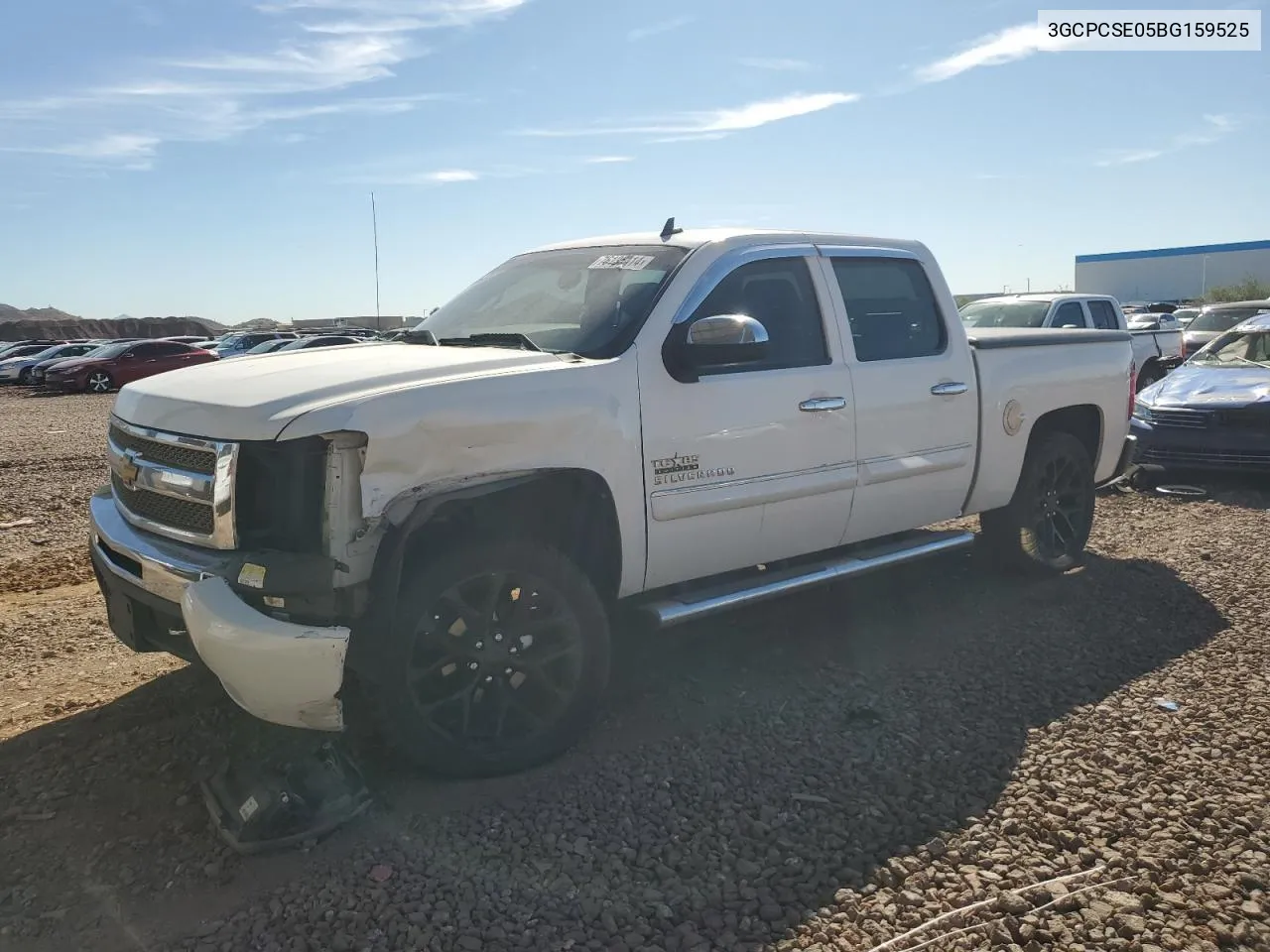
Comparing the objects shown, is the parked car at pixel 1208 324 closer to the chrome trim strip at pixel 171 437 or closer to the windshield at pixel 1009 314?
the windshield at pixel 1009 314

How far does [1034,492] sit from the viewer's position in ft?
20.3

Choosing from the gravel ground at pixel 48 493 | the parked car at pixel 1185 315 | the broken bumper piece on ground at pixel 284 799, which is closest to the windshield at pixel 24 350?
the gravel ground at pixel 48 493

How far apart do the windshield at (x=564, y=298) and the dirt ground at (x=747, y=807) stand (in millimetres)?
1595

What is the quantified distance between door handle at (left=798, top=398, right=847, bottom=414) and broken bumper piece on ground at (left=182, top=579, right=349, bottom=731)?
228cm

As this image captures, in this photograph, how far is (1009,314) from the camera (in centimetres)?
1332

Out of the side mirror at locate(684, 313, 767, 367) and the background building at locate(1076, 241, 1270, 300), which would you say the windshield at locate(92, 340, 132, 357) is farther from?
the background building at locate(1076, 241, 1270, 300)

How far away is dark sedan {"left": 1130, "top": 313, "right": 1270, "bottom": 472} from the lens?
909 cm

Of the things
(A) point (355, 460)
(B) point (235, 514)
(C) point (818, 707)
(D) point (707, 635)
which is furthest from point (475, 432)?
(D) point (707, 635)

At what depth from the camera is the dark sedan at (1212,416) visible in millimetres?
9086

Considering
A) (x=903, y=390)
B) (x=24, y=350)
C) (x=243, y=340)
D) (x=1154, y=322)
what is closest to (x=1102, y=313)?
(x=1154, y=322)

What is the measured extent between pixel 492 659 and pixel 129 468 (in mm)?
1532

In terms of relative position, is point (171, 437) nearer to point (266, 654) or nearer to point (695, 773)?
point (266, 654)

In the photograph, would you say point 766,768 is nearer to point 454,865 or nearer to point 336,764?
point 454,865

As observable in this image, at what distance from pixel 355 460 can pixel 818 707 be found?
7.30 ft
